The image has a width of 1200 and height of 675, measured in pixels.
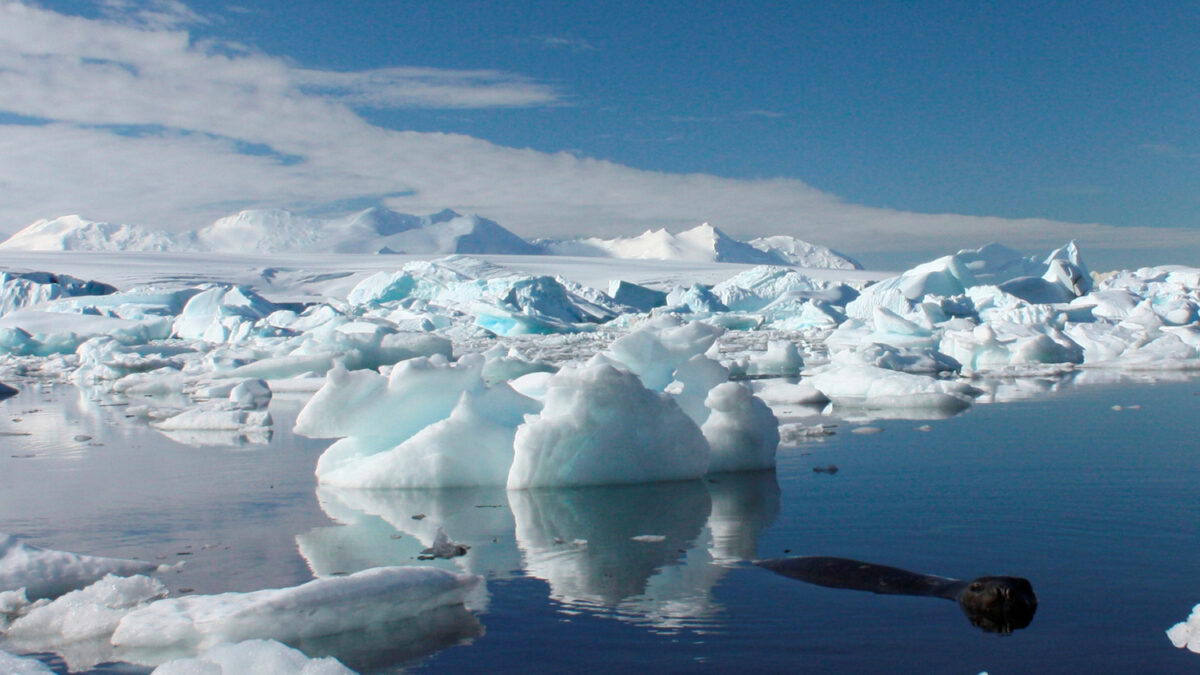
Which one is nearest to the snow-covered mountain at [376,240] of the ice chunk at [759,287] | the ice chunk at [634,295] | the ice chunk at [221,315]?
the ice chunk at [634,295]

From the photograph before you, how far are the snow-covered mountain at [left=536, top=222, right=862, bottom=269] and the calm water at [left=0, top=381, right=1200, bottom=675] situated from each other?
3266 inches

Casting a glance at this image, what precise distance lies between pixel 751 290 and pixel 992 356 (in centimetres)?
1470

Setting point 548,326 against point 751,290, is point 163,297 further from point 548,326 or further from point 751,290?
point 751,290

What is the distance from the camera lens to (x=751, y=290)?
2741 cm

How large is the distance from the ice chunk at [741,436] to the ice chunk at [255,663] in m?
3.03

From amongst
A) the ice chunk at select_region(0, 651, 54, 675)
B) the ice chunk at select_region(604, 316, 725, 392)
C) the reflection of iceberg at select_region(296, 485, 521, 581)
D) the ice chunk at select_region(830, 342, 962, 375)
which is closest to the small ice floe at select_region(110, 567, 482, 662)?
the ice chunk at select_region(0, 651, 54, 675)

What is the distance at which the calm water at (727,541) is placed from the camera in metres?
2.35

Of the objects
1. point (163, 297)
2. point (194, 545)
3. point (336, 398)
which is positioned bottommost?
point (194, 545)

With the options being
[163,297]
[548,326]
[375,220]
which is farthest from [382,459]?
[375,220]

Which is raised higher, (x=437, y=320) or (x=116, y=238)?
(x=116, y=238)

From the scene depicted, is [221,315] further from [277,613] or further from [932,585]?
[932,585]

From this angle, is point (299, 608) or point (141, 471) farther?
point (141, 471)

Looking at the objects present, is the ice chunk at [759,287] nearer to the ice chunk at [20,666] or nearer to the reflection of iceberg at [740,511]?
the reflection of iceberg at [740,511]

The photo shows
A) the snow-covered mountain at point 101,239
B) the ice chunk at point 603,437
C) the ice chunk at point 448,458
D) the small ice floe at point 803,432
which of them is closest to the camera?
the ice chunk at point 603,437
